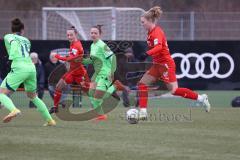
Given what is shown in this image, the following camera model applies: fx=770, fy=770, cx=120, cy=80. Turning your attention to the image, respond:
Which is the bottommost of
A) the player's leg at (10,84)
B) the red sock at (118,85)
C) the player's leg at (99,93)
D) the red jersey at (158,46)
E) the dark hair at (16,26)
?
the red sock at (118,85)

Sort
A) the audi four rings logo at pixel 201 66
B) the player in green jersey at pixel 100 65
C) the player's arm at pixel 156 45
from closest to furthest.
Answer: the player's arm at pixel 156 45 → the player in green jersey at pixel 100 65 → the audi four rings logo at pixel 201 66

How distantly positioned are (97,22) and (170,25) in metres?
3.49

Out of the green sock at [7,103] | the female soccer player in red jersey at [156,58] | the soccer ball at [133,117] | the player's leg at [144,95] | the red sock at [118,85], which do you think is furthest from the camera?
the red sock at [118,85]

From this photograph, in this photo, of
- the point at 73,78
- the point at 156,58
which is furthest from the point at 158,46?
the point at 73,78

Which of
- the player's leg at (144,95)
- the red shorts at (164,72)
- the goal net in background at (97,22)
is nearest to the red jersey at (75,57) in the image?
the player's leg at (144,95)

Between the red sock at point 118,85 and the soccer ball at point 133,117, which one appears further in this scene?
the red sock at point 118,85

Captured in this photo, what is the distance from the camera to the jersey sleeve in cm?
1375

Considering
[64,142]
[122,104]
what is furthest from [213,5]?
[64,142]

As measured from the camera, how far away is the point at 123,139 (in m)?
11.3

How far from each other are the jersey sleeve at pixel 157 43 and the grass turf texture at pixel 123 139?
4.32 feet

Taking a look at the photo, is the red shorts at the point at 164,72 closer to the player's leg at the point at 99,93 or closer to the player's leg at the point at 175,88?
→ the player's leg at the point at 175,88

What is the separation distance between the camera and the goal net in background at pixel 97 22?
28562 millimetres

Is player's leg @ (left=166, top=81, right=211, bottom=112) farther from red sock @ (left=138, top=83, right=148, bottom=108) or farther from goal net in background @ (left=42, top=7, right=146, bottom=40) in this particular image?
goal net in background @ (left=42, top=7, right=146, bottom=40)

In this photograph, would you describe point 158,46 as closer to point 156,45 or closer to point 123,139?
point 156,45
